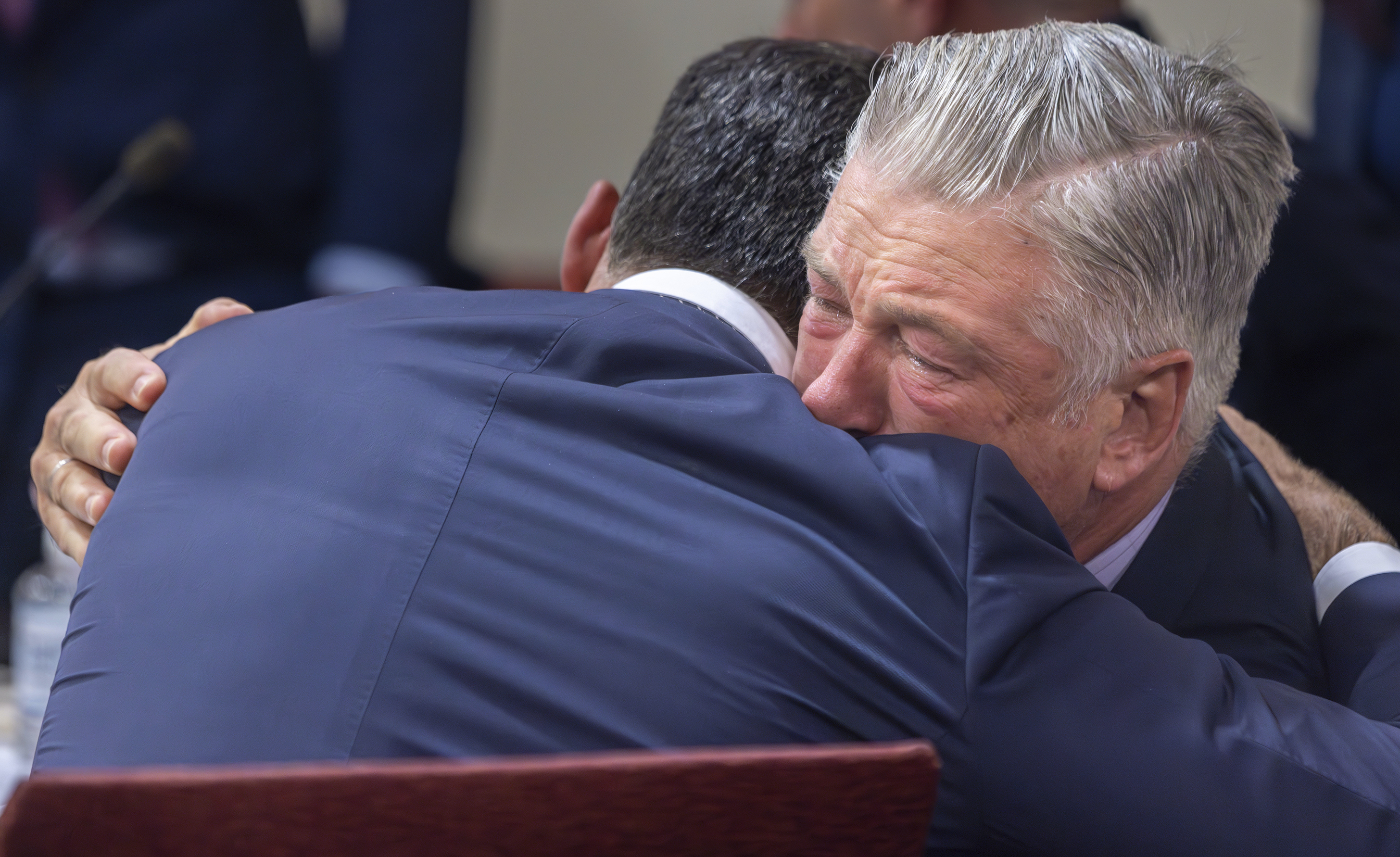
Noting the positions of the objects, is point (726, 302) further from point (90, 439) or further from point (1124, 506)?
point (90, 439)

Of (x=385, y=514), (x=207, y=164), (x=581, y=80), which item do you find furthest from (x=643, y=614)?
(x=581, y=80)

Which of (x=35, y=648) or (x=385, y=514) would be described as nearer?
(x=385, y=514)

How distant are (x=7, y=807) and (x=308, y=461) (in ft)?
1.03

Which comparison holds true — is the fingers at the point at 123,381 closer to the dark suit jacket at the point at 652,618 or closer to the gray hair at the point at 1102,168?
the dark suit jacket at the point at 652,618

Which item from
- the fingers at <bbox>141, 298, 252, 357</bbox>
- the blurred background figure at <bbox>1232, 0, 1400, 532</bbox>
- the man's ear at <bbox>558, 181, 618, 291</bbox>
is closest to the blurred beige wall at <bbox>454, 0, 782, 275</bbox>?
the blurred background figure at <bbox>1232, 0, 1400, 532</bbox>

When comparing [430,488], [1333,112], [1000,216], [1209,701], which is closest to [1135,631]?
[1209,701]

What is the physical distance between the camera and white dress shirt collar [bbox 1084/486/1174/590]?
3.55ft

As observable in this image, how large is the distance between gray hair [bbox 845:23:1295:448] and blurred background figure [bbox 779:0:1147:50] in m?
1.01

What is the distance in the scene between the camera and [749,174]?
1.09 m

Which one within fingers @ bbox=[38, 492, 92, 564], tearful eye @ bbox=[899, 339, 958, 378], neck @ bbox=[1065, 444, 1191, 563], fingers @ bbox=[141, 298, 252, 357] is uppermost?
tearful eye @ bbox=[899, 339, 958, 378]

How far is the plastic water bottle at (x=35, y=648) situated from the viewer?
3.82ft

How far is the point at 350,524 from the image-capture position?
2.54 ft

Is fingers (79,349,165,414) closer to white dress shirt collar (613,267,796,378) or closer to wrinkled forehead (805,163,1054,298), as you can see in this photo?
white dress shirt collar (613,267,796,378)

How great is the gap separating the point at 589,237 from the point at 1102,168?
0.54 meters
